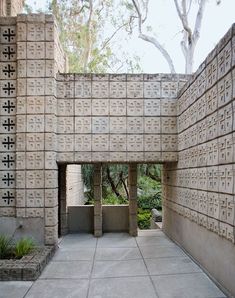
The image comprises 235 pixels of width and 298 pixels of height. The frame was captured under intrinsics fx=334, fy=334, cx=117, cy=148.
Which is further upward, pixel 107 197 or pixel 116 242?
pixel 107 197

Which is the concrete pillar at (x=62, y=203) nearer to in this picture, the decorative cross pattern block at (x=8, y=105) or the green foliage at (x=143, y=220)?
the decorative cross pattern block at (x=8, y=105)

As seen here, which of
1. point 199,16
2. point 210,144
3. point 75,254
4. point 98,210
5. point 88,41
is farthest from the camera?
point 88,41

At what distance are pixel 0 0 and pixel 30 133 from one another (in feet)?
12.4

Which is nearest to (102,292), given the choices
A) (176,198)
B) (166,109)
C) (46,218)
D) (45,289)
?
(45,289)

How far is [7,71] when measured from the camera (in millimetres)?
6195

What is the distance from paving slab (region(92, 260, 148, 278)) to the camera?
4.76 m

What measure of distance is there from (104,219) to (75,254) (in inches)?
98.4

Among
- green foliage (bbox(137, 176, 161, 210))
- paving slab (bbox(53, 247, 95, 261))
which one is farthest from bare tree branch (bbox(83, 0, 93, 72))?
paving slab (bbox(53, 247, 95, 261))

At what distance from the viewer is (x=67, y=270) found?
498 cm

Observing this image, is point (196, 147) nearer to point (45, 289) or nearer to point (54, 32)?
point (45, 289)

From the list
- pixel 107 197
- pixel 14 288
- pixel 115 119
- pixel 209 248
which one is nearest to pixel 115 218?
pixel 115 119

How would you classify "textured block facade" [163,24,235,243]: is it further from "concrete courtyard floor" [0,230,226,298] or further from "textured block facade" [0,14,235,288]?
"concrete courtyard floor" [0,230,226,298]

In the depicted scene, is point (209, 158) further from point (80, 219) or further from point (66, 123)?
point (80, 219)

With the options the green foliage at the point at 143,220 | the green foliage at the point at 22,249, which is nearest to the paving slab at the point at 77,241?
the green foliage at the point at 22,249
